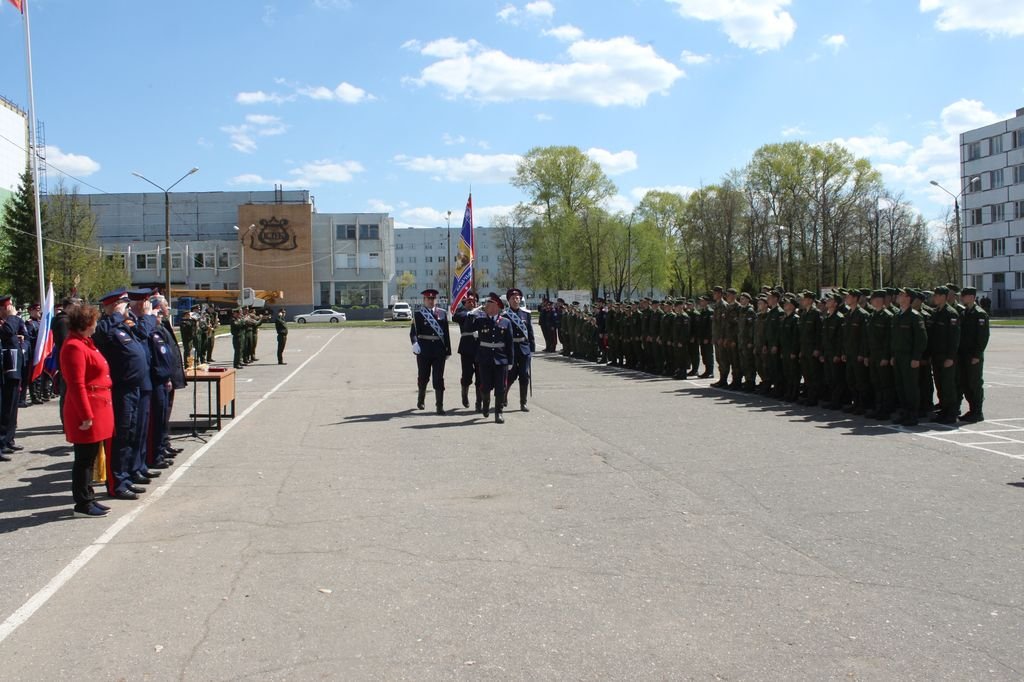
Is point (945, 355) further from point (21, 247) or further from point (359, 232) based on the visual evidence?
point (359, 232)

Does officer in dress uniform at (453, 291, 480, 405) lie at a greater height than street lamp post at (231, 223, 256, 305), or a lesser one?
lesser

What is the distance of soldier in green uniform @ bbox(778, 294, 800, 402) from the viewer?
15039 mm

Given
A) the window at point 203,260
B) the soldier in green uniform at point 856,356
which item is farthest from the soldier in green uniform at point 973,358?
the window at point 203,260

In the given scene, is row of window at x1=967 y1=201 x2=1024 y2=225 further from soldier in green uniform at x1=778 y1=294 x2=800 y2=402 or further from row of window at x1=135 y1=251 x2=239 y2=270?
row of window at x1=135 y1=251 x2=239 y2=270

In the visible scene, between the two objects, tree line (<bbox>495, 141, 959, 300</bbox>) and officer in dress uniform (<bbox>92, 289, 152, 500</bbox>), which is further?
tree line (<bbox>495, 141, 959, 300</bbox>)

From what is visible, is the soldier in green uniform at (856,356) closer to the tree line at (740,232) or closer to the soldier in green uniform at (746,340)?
the soldier in green uniform at (746,340)

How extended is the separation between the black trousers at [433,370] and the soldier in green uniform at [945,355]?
7386mm

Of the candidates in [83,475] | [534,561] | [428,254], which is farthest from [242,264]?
[428,254]

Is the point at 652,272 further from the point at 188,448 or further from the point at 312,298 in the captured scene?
the point at 188,448

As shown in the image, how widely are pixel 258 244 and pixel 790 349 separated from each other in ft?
293

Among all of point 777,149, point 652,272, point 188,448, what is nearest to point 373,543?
point 188,448

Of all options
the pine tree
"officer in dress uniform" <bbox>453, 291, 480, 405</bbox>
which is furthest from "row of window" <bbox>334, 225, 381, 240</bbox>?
"officer in dress uniform" <bbox>453, 291, 480, 405</bbox>

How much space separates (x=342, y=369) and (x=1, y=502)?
17522mm

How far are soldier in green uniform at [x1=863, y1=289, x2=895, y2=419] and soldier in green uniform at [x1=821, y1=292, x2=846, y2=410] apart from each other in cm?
80
